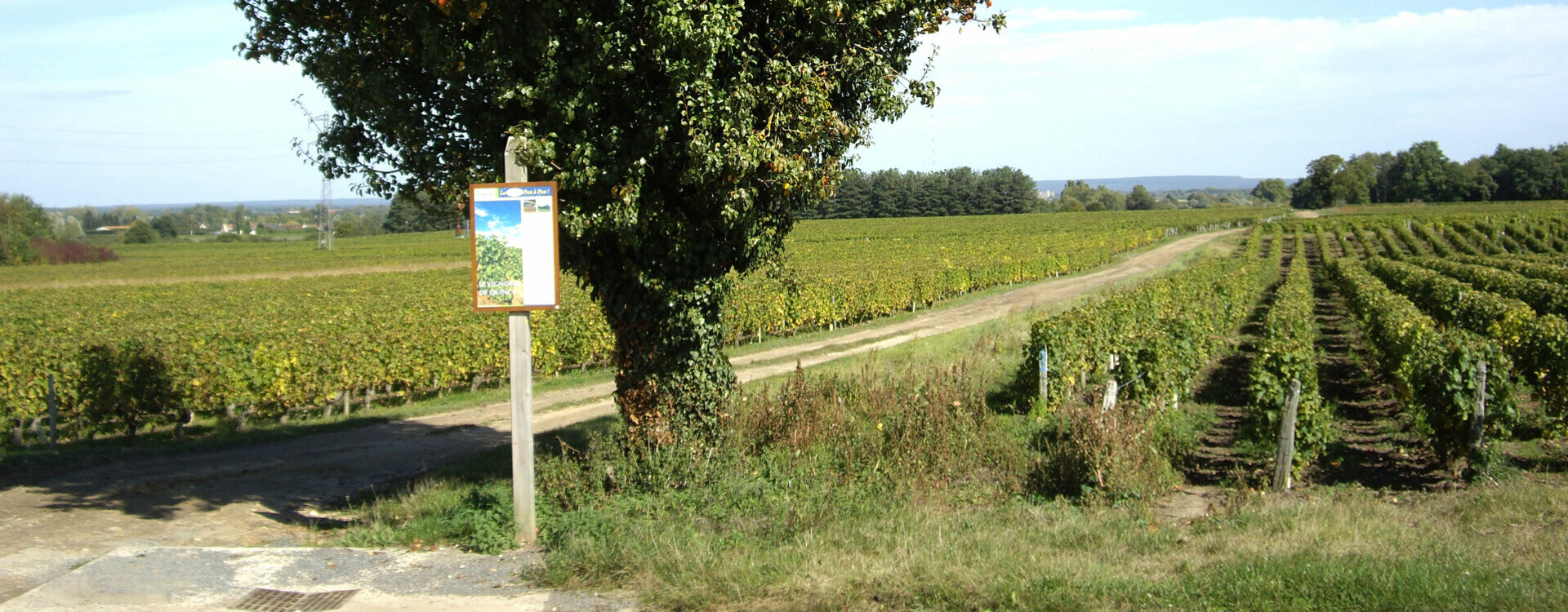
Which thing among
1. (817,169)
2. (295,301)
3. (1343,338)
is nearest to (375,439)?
(817,169)

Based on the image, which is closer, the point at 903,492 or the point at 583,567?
the point at 583,567

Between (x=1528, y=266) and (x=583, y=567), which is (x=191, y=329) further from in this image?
(x=1528, y=266)

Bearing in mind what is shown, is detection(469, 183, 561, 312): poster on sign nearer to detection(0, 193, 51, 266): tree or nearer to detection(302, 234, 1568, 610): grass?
detection(302, 234, 1568, 610): grass

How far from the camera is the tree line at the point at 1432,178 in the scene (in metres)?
117

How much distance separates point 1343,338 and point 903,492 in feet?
67.3

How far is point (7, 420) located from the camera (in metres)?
14.1

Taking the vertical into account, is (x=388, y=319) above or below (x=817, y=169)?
below

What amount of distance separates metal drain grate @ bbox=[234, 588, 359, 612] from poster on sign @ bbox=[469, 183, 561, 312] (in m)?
1.89

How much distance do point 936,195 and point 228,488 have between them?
117663mm

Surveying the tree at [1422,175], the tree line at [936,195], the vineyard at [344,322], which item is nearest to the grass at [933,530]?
the vineyard at [344,322]

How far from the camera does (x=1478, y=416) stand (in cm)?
990

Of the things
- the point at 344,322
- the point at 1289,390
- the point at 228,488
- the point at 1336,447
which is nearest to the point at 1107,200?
the point at 344,322

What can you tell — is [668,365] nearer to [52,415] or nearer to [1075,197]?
[52,415]

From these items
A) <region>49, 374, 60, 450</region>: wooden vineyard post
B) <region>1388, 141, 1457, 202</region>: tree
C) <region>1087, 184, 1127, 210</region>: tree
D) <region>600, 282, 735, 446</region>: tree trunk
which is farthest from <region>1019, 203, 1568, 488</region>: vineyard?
<region>1087, 184, 1127, 210</region>: tree
